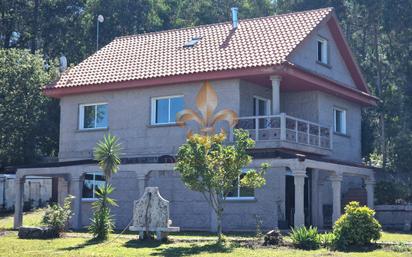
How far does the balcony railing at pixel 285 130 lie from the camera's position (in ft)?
88.6

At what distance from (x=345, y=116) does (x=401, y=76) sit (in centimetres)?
1085

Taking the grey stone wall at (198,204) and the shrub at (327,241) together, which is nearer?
the shrub at (327,241)

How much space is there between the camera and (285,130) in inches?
1062

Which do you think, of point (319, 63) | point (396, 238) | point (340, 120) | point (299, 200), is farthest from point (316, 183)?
point (396, 238)

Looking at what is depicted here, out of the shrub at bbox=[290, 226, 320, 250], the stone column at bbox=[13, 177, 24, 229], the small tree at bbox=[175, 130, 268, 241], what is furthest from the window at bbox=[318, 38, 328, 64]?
the shrub at bbox=[290, 226, 320, 250]

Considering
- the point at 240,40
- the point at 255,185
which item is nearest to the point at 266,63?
the point at 240,40

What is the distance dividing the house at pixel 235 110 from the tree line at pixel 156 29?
23.5 ft

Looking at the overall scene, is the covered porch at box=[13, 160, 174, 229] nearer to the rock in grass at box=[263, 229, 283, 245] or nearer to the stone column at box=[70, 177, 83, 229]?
the stone column at box=[70, 177, 83, 229]

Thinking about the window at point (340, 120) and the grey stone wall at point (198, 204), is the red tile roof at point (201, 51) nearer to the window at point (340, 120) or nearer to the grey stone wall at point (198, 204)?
the grey stone wall at point (198, 204)

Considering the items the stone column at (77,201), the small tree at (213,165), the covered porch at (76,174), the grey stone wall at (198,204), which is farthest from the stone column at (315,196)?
the small tree at (213,165)

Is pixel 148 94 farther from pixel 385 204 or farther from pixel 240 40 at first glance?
pixel 385 204

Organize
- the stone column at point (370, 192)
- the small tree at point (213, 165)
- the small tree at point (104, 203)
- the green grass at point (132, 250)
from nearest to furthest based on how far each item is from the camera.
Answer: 1. the green grass at point (132, 250)
2. the small tree at point (213, 165)
3. the small tree at point (104, 203)
4. the stone column at point (370, 192)

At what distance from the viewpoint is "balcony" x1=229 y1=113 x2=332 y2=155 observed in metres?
27.0

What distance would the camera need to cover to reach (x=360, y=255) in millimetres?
17688
